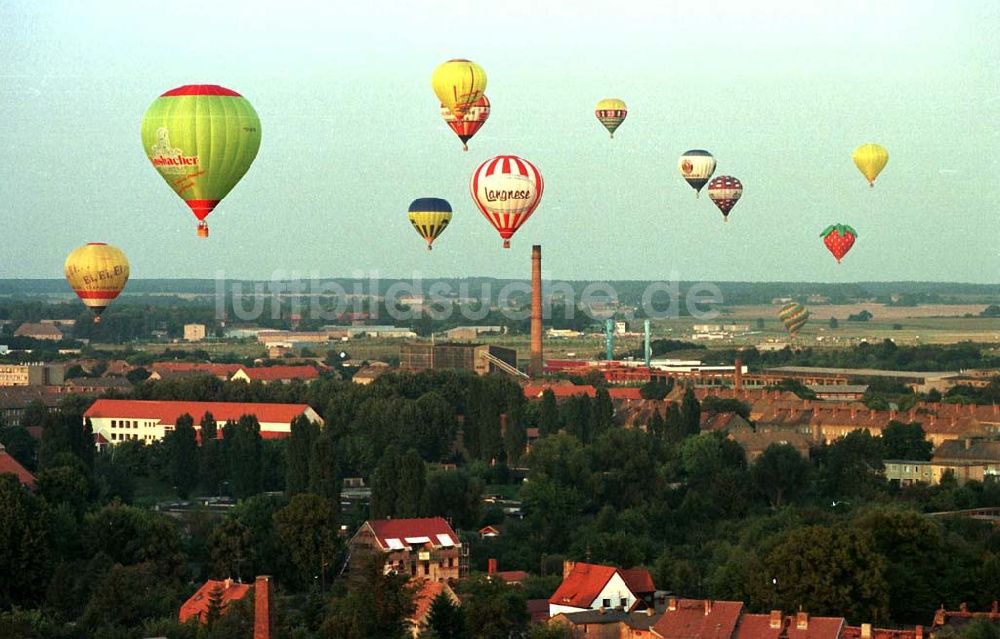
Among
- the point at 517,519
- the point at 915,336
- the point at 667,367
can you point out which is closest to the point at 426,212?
the point at 517,519

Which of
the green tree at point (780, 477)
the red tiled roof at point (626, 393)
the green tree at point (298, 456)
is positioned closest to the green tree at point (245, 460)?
the green tree at point (298, 456)

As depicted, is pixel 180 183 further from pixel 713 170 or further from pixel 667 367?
pixel 667 367

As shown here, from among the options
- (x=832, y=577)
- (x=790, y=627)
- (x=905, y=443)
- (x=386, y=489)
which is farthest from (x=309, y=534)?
(x=905, y=443)

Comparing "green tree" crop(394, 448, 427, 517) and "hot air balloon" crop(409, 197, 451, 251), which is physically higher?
"hot air balloon" crop(409, 197, 451, 251)

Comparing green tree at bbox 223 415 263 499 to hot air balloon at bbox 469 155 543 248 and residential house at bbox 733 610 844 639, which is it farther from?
residential house at bbox 733 610 844 639

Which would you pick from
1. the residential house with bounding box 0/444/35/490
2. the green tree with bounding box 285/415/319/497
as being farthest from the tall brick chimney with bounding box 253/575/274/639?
the green tree with bounding box 285/415/319/497

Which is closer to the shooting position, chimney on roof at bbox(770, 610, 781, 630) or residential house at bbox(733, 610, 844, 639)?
residential house at bbox(733, 610, 844, 639)

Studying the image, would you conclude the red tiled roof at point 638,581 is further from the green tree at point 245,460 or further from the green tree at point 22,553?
the green tree at point 245,460
